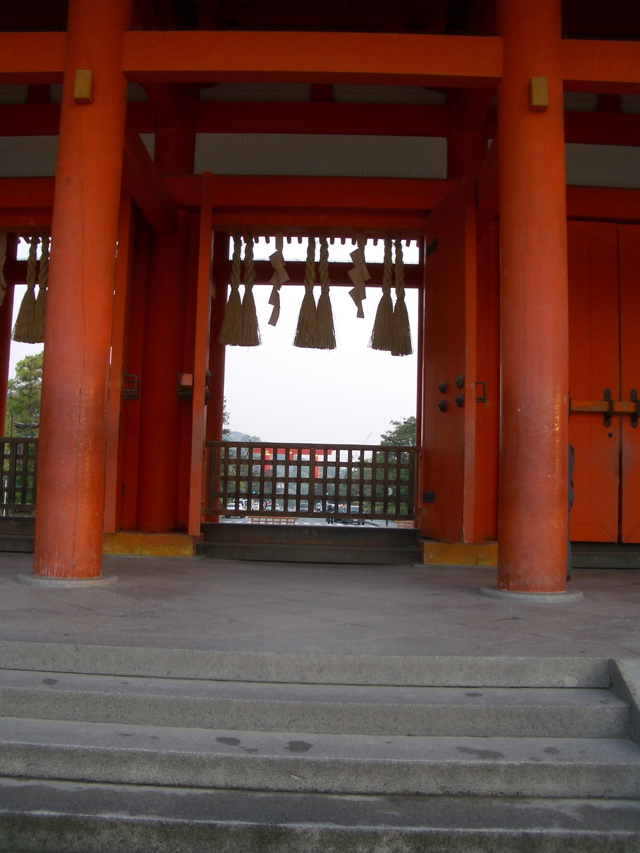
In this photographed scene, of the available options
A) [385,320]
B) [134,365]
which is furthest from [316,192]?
[134,365]

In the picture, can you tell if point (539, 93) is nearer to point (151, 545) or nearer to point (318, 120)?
point (318, 120)

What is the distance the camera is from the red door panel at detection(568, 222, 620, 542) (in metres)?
5.30

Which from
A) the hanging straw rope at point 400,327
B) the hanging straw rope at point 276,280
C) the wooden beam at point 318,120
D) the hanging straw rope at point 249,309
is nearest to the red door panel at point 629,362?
the wooden beam at point 318,120

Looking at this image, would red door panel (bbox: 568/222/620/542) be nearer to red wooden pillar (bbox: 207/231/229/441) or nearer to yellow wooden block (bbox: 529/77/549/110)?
yellow wooden block (bbox: 529/77/549/110)

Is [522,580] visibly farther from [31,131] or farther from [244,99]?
[31,131]

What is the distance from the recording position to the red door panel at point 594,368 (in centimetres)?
530

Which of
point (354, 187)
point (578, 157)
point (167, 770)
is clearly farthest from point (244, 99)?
point (167, 770)

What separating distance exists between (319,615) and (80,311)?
1.83m

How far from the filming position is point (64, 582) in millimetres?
3551

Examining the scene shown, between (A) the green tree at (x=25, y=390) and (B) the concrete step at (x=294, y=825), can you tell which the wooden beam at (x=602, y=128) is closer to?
(B) the concrete step at (x=294, y=825)

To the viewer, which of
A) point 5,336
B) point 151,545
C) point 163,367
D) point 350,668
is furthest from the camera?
point 5,336

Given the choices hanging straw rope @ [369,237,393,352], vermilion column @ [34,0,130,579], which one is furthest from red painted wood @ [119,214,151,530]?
hanging straw rope @ [369,237,393,352]

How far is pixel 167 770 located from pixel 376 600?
5.45 feet

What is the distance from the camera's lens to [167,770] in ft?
6.39
